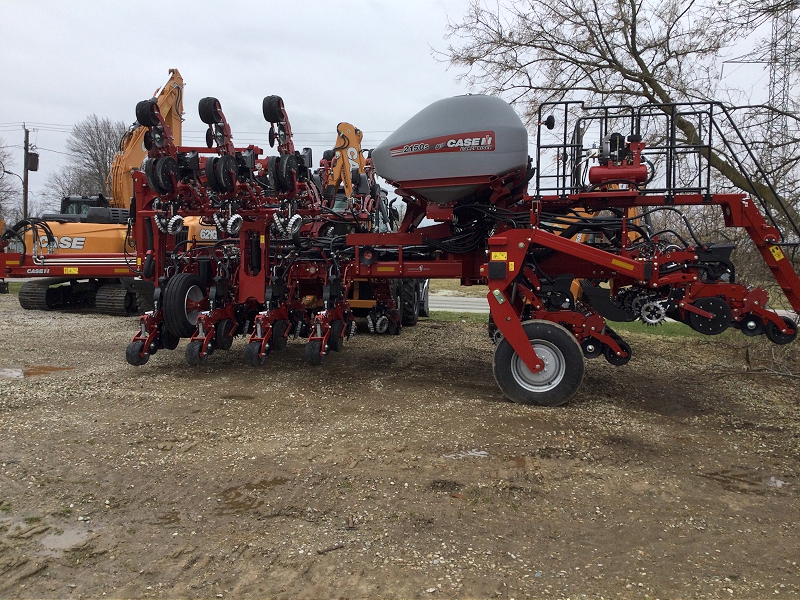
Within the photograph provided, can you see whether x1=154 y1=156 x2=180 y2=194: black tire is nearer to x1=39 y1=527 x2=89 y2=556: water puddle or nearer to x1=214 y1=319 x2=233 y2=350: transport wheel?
x1=214 y1=319 x2=233 y2=350: transport wheel

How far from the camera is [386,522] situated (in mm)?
3625

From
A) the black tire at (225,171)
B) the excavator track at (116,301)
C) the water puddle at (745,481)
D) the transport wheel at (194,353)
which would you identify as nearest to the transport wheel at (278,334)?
the transport wheel at (194,353)

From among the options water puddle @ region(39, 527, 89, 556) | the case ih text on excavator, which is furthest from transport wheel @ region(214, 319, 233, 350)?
water puddle @ region(39, 527, 89, 556)

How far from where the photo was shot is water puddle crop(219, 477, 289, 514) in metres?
3.80

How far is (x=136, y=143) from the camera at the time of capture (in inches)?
511

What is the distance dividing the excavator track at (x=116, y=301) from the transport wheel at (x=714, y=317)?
11.6m

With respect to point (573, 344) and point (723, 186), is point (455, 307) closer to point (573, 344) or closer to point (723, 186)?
point (723, 186)

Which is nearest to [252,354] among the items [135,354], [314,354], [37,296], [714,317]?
[314,354]

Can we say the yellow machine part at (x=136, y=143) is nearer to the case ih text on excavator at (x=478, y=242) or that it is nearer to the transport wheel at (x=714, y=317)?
the case ih text on excavator at (x=478, y=242)

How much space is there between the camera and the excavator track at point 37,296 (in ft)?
47.4

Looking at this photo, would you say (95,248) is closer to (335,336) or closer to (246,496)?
(335,336)

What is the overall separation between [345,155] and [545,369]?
6.26 m

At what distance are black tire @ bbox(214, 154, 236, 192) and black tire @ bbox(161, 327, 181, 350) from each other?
1907mm

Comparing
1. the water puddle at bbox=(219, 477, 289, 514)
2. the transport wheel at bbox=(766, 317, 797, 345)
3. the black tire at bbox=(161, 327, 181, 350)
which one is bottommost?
the water puddle at bbox=(219, 477, 289, 514)
